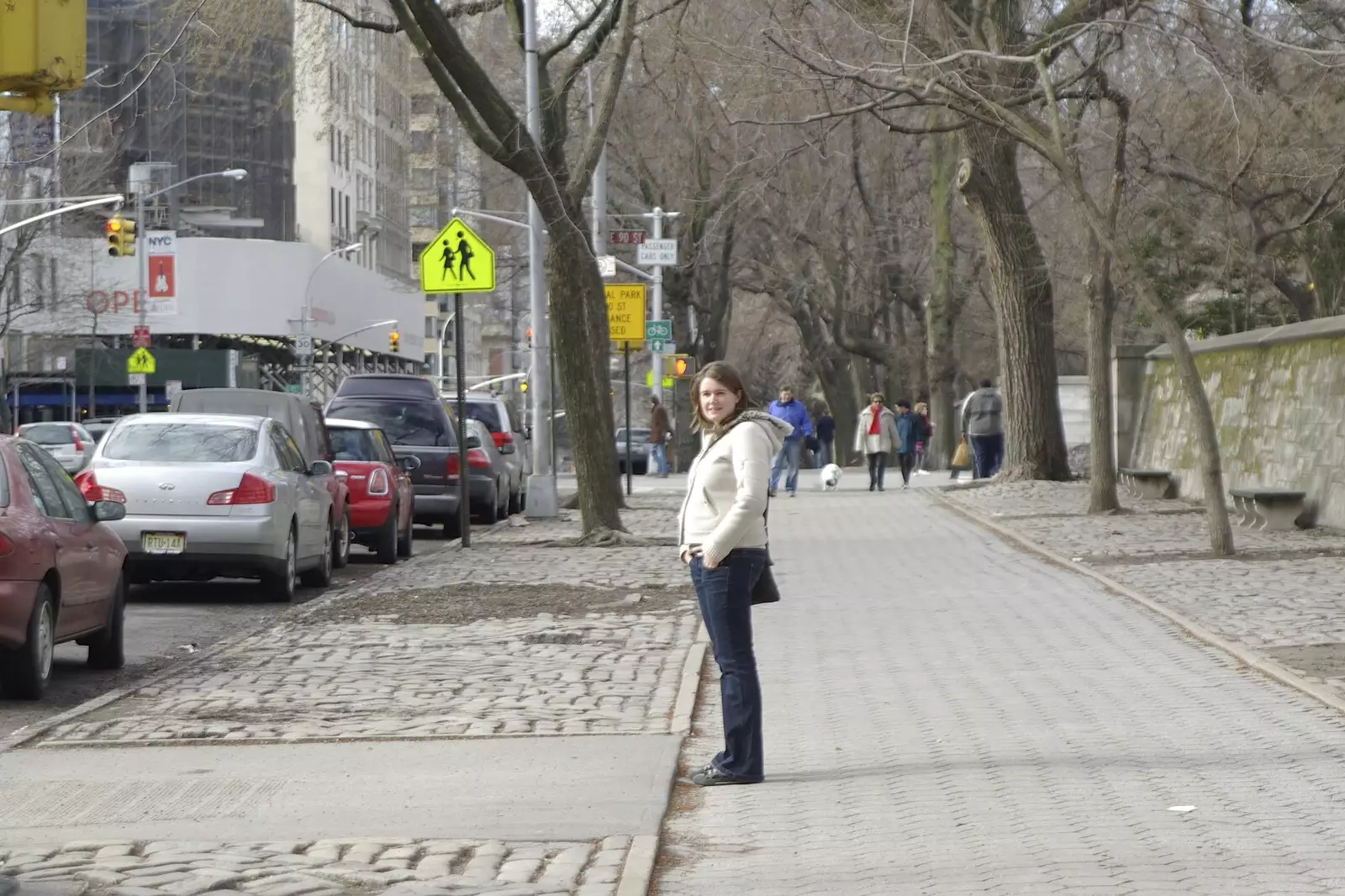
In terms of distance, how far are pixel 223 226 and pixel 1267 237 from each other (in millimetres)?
58761

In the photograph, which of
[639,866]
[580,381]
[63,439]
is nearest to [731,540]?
[639,866]

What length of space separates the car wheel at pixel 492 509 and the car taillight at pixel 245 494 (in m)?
11.3

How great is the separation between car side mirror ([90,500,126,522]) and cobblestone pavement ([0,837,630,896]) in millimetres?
5289

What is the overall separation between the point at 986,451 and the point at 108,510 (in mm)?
24434

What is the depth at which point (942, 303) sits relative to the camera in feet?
138

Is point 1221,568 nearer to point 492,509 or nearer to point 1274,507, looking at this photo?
point 1274,507

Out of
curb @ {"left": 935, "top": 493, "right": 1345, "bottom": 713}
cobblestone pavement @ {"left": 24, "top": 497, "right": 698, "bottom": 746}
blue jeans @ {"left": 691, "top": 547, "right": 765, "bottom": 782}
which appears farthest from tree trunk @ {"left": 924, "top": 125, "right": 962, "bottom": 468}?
blue jeans @ {"left": 691, "top": 547, "right": 765, "bottom": 782}

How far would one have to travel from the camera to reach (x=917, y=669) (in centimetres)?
1135

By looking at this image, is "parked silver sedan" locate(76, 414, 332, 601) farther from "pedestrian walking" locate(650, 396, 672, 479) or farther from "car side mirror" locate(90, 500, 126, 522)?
"pedestrian walking" locate(650, 396, 672, 479)

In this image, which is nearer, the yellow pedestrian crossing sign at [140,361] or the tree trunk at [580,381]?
the tree trunk at [580,381]

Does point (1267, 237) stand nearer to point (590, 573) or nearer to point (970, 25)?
point (970, 25)

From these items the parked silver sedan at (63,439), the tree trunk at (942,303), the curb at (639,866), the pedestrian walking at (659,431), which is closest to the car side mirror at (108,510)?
the curb at (639,866)

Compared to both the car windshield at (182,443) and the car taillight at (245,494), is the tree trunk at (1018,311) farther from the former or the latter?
the car taillight at (245,494)

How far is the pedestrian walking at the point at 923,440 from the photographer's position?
44.5 m
